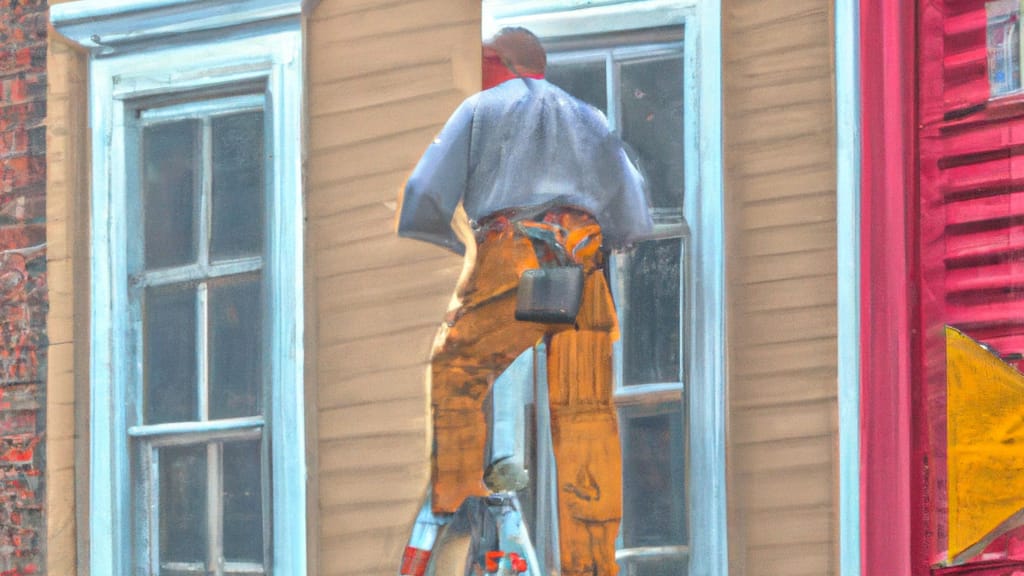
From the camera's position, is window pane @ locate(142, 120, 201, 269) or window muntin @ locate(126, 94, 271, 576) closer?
window muntin @ locate(126, 94, 271, 576)

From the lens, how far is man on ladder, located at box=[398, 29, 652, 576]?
14.9 feet

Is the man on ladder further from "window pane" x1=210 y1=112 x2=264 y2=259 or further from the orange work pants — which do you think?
"window pane" x1=210 y1=112 x2=264 y2=259

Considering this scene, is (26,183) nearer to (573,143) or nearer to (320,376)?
(320,376)

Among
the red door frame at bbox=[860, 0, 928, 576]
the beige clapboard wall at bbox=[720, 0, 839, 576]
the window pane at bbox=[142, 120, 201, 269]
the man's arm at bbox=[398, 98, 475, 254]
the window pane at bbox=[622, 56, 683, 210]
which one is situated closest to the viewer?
the red door frame at bbox=[860, 0, 928, 576]

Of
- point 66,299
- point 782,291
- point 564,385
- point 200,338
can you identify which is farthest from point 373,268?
point 782,291

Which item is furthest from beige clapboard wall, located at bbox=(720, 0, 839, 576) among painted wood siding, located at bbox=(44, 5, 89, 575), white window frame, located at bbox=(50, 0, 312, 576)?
painted wood siding, located at bbox=(44, 5, 89, 575)

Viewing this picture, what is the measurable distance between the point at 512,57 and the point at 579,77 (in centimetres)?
21

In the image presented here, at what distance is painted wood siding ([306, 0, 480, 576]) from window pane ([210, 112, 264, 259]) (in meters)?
0.20

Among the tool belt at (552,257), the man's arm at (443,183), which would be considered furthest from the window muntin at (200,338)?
the tool belt at (552,257)

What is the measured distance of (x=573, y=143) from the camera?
471 centimetres

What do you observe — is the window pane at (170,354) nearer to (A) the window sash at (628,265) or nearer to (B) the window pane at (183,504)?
(B) the window pane at (183,504)

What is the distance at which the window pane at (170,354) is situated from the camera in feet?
17.4

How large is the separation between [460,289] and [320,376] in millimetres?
572

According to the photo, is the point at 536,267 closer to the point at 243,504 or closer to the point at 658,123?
the point at 658,123
